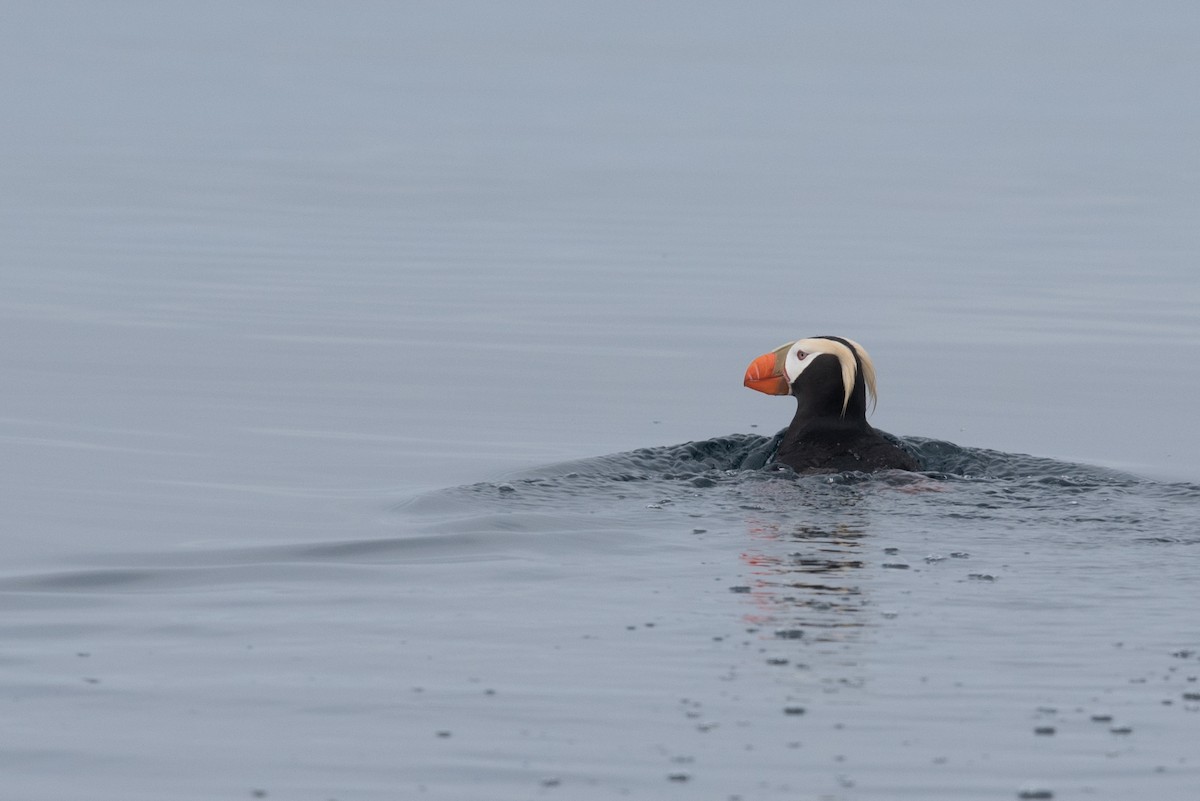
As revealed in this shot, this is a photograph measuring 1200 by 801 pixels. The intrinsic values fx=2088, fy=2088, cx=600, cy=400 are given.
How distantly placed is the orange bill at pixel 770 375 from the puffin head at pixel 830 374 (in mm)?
48

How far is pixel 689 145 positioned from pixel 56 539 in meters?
43.6

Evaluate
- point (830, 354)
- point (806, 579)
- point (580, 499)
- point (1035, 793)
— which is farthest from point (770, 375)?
point (1035, 793)

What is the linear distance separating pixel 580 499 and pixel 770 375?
2.22 metres

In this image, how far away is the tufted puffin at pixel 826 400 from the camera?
412 inches

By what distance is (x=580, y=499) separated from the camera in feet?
30.6

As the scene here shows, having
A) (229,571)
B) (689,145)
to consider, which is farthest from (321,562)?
(689,145)

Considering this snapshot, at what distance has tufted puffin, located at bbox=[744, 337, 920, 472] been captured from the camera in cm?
1045

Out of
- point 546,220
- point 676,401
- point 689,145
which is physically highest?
point 689,145

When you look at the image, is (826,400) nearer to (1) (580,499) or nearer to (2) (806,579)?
(1) (580,499)

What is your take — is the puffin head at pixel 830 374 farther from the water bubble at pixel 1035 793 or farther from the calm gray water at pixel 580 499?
the water bubble at pixel 1035 793

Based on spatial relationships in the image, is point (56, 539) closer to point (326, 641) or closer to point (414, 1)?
point (326, 641)

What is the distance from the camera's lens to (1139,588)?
7.23 m

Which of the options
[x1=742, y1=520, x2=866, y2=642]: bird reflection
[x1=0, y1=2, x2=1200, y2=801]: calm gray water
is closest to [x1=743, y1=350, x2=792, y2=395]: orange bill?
[x1=0, y1=2, x2=1200, y2=801]: calm gray water

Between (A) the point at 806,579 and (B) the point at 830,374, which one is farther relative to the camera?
(B) the point at 830,374
